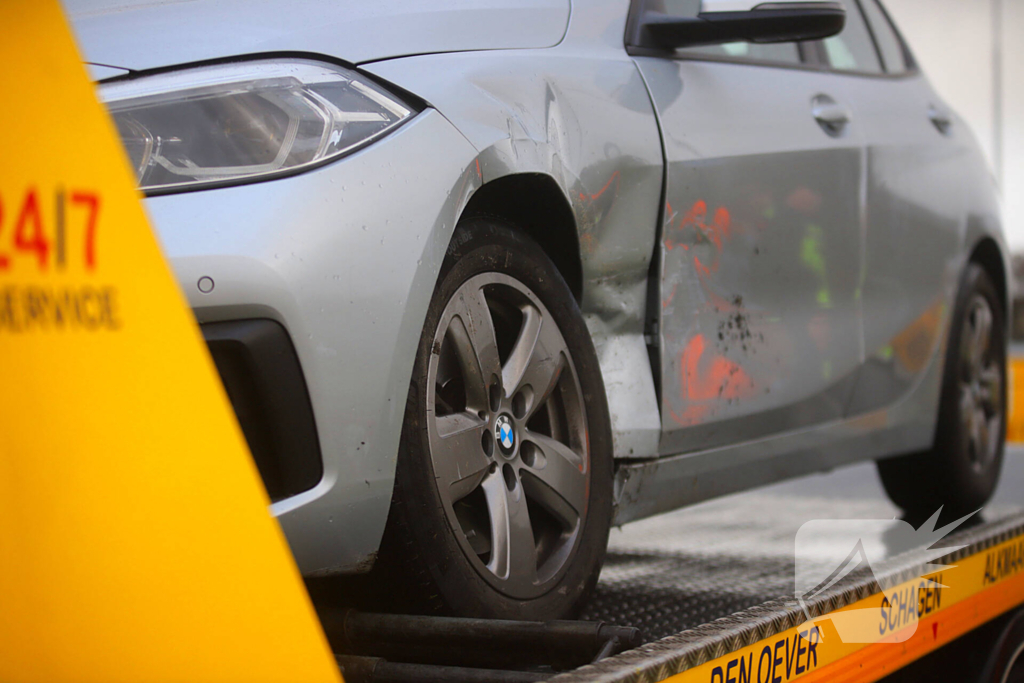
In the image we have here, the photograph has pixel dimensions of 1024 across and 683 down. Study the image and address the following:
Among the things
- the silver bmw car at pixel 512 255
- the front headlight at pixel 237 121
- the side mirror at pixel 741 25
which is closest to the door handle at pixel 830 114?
the silver bmw car at pixel 512 255

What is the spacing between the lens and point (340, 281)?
1478 mm

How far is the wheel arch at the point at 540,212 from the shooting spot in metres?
1.87

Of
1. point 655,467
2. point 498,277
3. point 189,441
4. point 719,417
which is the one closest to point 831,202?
point 719,417

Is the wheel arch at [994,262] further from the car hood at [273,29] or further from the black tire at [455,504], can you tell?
the car hood at [273,29]

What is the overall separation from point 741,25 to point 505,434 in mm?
1012

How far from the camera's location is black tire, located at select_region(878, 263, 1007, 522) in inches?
135

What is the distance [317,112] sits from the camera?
158cm

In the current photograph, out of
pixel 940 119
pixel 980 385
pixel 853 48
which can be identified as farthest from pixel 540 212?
pixel 980 385

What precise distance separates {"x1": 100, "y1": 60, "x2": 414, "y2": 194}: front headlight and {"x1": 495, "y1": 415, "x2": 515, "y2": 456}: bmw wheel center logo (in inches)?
19.3

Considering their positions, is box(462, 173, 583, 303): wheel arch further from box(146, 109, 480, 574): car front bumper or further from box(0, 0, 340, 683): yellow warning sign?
box(0, 0, 340, 683): yellow warning sign

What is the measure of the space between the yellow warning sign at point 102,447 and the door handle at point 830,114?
2.18 meters

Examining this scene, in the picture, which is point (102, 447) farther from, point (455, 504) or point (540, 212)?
point (540, 212)

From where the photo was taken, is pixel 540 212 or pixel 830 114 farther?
pixel 830 114

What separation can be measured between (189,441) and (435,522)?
774 mm
